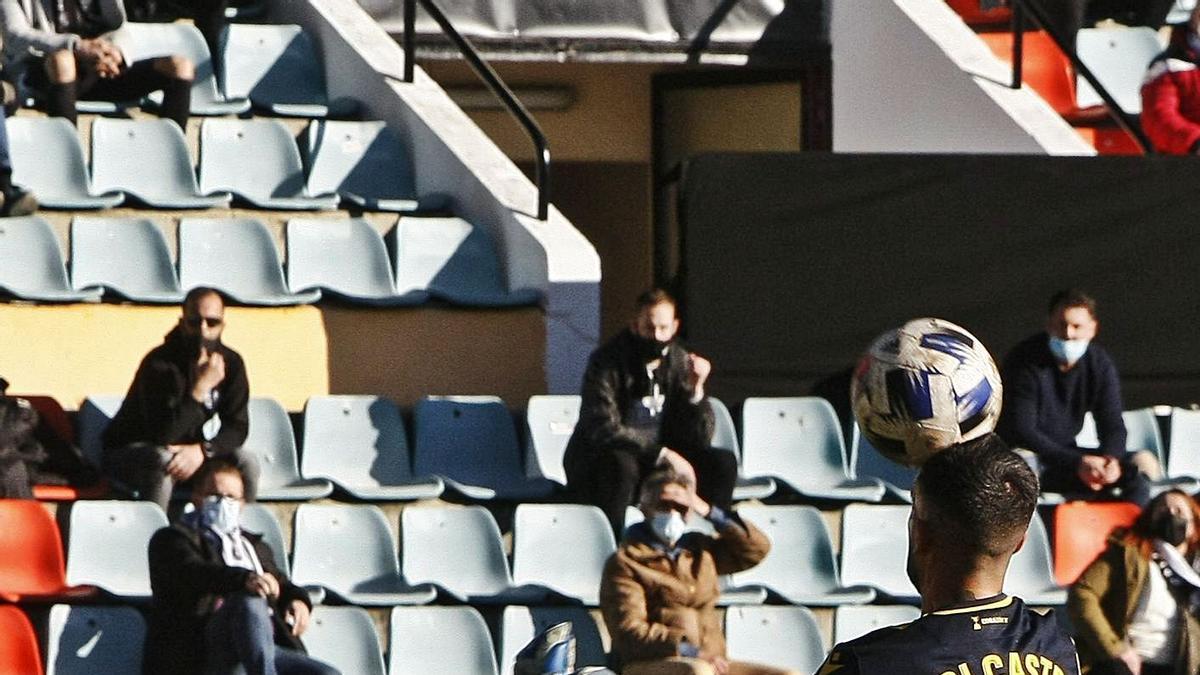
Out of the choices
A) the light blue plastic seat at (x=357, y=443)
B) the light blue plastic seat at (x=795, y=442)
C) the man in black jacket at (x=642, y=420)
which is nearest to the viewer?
the man in black jacket at (x=642, y=420)

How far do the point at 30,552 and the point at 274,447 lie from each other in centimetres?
118

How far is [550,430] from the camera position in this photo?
9812 millimetres

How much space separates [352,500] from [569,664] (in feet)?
17.4

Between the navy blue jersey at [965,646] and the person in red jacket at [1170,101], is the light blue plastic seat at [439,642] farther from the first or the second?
the navy blue jersey at [965,646]

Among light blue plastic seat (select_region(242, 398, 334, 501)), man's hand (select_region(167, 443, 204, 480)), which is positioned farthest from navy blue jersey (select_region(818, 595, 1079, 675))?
light blue plastic seat (select_region(242, 398, 334, 501))

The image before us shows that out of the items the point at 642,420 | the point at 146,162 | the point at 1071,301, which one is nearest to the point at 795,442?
the point at 642,420

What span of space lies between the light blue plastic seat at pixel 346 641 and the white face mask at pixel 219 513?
0.53m

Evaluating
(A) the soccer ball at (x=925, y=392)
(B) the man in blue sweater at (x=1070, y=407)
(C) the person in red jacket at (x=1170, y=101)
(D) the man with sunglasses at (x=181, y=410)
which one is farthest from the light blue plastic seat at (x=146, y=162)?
(A) the soccer ball at (x=925, y=392)

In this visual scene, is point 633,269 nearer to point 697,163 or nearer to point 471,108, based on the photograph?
point 471,108

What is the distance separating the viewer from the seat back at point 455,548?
9.19 metres

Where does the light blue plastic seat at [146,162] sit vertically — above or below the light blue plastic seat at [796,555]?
above

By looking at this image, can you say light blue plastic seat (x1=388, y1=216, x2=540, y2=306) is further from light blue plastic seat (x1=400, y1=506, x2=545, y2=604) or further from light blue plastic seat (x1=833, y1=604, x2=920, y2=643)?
light blue plastic seat (x1=833, y1=604, x2=920, y2=643)

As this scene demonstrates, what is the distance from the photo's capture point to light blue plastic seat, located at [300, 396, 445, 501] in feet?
31.7

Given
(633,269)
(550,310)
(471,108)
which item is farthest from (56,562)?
(633,269)
